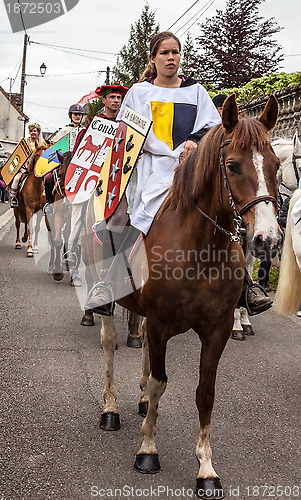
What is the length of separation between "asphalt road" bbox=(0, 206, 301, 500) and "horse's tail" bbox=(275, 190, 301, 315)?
0.57 metres

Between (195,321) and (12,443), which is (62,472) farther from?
(195,321)

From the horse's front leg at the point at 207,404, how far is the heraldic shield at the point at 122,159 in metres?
1.12

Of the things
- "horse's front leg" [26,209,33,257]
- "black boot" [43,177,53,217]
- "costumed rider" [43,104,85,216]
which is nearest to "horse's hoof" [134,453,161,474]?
"costumed rider" [43,104,85,216]

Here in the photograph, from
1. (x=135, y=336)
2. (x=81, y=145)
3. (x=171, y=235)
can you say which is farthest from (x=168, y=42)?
(x=135, y=336)

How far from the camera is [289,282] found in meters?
5.82

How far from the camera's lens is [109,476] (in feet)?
11.3

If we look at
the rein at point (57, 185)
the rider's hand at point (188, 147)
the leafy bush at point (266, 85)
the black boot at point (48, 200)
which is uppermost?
the leafy bush at point (266, 85)

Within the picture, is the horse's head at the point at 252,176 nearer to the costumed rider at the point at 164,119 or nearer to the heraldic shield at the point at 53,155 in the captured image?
the costumed rider at the point at 164,119

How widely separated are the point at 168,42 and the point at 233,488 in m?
2.85

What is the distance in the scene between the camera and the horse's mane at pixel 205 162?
113 inches

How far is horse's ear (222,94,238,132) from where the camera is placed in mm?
2893

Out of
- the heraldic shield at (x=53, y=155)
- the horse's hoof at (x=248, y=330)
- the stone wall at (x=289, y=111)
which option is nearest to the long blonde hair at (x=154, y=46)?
the horse's hoof at (x=248, y=330)

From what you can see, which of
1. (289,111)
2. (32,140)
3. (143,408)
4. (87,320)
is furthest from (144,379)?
(32,140)

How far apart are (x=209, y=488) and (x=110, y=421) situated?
1.03m
